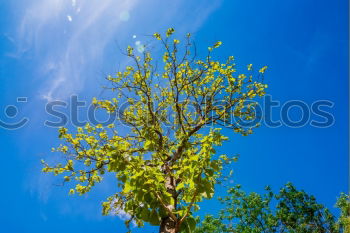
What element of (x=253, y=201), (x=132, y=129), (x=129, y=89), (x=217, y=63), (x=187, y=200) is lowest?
(x=187, y=200)

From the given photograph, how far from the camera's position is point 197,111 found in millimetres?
11727

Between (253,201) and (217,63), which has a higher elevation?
Answer: (253,201)

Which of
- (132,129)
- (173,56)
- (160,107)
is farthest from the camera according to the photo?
(132,129)

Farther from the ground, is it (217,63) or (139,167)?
(217,63)

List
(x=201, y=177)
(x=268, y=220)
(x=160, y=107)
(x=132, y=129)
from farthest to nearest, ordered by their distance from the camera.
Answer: (x=268, y=220)
(x=132, y=129)
(x=160, y=107)
(x=201, y=177)

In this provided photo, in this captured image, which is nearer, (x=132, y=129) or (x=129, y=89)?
(x=129, y=89)

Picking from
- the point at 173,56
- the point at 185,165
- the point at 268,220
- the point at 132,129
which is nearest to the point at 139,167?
the point at 185,165

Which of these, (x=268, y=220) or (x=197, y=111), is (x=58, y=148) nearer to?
(x=197, y=111)

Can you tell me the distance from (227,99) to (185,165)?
7865 mm

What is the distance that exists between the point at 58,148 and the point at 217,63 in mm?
6951

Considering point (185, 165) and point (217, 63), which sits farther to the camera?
point (217, 63)

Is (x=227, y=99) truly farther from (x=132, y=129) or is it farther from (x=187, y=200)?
(x=187, y=200)

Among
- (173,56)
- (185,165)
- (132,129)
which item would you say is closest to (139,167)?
(185,165)

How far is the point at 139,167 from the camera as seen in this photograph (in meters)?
4.21
